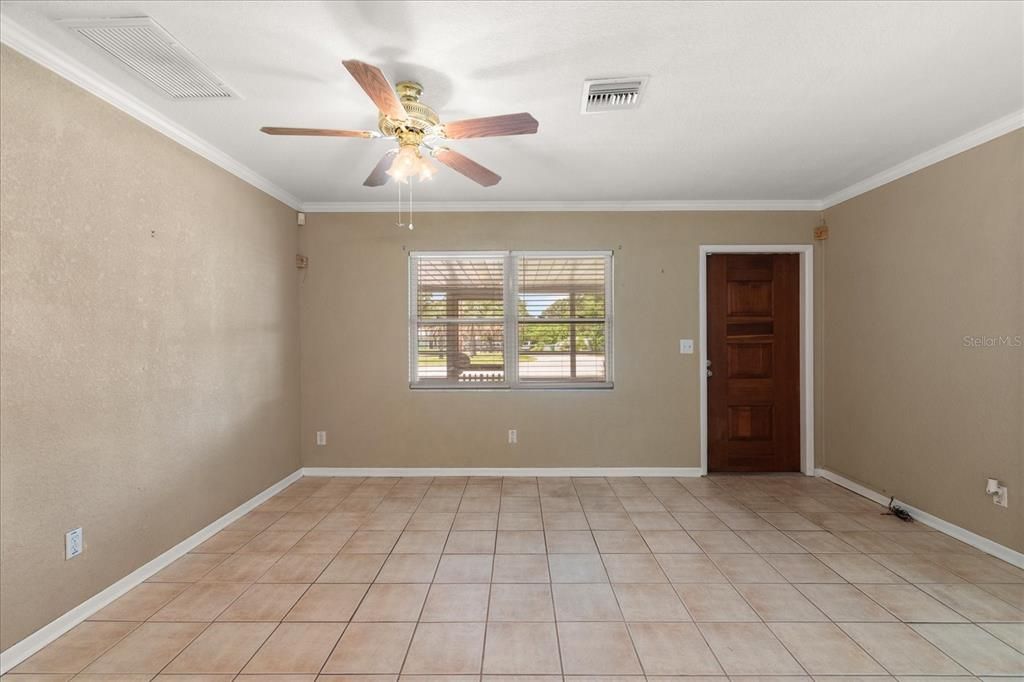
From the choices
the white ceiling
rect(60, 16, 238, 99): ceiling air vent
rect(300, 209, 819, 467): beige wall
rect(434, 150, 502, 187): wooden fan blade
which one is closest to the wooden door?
rect(300, 209, 819, 467): beige wall

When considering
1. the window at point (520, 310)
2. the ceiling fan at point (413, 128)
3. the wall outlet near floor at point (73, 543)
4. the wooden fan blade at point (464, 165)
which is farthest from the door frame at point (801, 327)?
the wall outlet near floor at point (73, 543)

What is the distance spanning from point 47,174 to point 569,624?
3.14 metres

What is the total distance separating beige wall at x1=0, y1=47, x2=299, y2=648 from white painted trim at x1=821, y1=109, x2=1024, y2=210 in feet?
16.3

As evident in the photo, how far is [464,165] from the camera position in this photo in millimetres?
2447

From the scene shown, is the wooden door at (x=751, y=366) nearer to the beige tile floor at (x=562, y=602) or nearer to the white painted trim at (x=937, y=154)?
the white painted trim at (x=937, y=154)

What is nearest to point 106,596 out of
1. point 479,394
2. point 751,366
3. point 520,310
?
point 479,394

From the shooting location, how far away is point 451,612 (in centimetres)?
219

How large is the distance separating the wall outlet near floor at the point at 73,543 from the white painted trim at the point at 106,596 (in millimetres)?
259

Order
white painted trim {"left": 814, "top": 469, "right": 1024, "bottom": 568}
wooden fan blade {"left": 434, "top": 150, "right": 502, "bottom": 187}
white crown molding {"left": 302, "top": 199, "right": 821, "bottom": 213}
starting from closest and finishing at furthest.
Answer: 1. wooden fan blade {"left": 434, "top": 150, "right": 502, "bottom": 187}
2. white painted trim {"left": 814, "top": 469, "right": 1024, "bottom": 568}
3. white crown molding {"left": 302, "top": 199, "right": 821, "bottom": 213}

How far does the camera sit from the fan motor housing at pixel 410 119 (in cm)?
211

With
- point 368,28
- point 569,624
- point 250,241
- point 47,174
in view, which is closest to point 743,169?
point 368,28

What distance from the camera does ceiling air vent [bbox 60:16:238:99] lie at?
1.81 m

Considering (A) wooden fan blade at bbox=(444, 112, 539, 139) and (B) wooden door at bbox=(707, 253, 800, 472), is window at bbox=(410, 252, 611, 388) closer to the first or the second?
(B) wooden door at bbox=(707, 253, 800, 472)

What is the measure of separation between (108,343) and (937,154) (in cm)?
520
